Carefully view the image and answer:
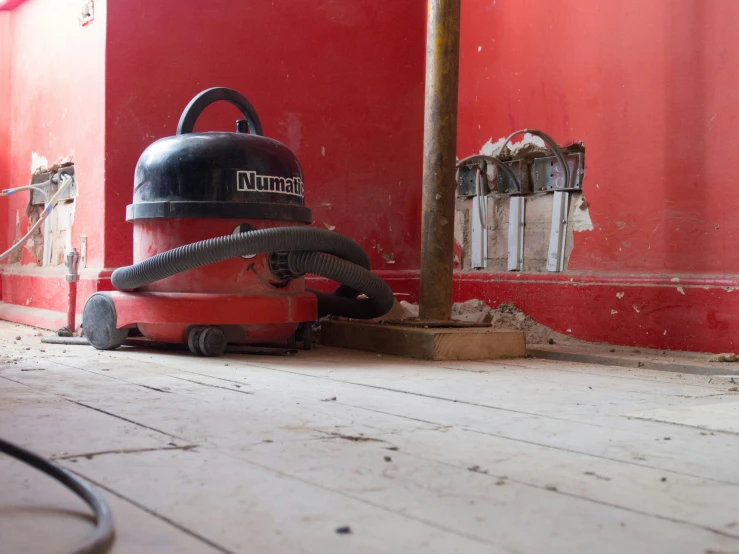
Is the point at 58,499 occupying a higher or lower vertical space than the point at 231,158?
lower

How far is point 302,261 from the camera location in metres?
3.10

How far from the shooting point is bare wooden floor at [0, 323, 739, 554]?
105 cm

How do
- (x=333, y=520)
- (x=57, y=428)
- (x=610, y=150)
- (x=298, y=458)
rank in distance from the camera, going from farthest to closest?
(x=610, y=150), (x=57, y=428), (x=298, y=458), (x=333, y=520)

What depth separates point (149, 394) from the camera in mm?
2129

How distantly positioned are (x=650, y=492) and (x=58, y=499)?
2.73 feet

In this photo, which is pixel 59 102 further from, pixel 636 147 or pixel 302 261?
pixel 636 147

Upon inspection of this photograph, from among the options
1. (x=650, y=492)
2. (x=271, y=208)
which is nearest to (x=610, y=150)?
(x=271, y=208)

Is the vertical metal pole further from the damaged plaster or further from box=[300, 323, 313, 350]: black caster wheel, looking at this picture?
the damaged plaster

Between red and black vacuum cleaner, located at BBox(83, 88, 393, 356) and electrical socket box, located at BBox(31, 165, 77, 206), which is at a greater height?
electrical socket box, located at BBox(31, 165, 77, 206)

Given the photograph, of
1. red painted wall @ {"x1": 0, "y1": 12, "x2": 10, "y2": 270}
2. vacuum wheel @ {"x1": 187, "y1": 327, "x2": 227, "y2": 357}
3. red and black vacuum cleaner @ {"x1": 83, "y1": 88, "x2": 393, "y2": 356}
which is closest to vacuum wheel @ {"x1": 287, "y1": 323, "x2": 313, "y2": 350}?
red and black vacuum cleaner @ {"x1": 83, "y1": 88, "x2": 393, "y2": 356}

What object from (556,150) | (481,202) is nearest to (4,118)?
(481,202)

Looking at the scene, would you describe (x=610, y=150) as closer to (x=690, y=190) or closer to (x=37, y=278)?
(x=690, y=190)

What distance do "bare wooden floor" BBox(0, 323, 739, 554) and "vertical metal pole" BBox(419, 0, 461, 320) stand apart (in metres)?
0.84

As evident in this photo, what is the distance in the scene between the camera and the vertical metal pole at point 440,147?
3277mm
